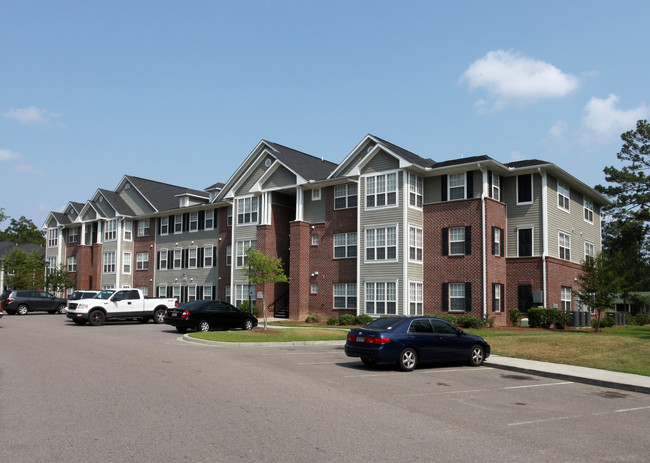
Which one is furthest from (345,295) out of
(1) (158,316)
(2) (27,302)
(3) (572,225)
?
(2) (27,302)

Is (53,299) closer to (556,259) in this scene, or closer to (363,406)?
(556,259)

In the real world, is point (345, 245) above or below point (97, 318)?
above

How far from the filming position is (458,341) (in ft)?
51.2

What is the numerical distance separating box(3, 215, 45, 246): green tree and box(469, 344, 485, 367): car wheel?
4316 inches

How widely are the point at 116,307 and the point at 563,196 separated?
1032 inches

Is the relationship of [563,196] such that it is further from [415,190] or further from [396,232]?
[396,232]

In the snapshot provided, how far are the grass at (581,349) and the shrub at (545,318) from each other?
489 centimetres

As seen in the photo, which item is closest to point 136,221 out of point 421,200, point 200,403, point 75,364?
point 421,200

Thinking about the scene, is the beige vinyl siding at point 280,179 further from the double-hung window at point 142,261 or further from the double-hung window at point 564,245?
the double-hung window at point 142,261

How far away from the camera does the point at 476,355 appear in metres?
16.0

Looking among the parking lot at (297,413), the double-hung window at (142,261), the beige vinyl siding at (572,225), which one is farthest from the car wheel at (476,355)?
the double-hung window at (142,261)

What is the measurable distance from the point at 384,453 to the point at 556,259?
91.1ft

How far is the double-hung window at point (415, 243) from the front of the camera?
31.6 m

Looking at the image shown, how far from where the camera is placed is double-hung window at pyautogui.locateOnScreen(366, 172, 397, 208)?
105 ft
